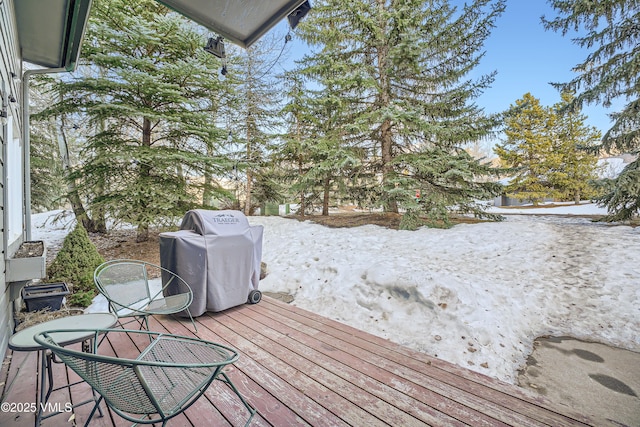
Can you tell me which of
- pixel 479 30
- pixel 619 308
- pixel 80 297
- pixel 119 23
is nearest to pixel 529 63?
pixel 479 30

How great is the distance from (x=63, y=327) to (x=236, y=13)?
2.89 metres

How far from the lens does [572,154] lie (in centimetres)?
1460

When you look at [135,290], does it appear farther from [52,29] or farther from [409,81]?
[409,81]

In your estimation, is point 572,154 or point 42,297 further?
point 572,154

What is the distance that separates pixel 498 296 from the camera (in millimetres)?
3666

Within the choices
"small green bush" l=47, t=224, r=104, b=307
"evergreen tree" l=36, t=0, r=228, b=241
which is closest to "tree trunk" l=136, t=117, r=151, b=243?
"evergreen tree" l=36, t=0, r=228, b=241

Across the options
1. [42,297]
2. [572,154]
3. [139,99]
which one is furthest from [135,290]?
[572,154]

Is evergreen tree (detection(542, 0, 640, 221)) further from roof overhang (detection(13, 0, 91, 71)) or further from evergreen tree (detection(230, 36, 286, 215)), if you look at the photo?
roof overhang (detection(13, 0, 91, 71))

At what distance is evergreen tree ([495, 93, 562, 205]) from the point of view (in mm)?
14672

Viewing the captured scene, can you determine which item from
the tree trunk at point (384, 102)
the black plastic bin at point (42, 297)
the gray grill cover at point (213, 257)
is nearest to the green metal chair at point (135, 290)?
the gray grill cover at point (213, 257)

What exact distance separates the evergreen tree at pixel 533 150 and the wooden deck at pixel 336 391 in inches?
620

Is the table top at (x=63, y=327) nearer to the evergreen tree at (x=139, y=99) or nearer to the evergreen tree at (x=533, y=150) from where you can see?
the evergreen tree at (x=139, y=99)

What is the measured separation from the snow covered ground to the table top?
2.50 meters

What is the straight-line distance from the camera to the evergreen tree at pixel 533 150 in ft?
48.1
